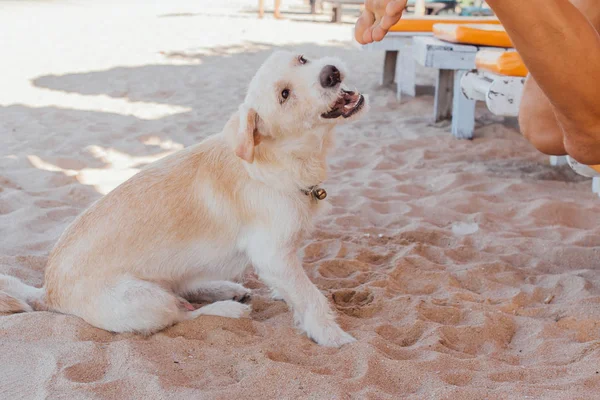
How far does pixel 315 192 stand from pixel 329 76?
55cm

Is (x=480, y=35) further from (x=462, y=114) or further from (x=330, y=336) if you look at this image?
(x=330, y=336)

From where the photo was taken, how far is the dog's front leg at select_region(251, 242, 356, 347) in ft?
9.34

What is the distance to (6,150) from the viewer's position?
575 cm

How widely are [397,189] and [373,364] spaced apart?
258 cm

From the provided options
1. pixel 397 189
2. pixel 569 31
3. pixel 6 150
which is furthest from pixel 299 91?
pixel 6 150

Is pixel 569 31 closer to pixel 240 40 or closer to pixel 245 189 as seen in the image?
Answer: pixel 245 189

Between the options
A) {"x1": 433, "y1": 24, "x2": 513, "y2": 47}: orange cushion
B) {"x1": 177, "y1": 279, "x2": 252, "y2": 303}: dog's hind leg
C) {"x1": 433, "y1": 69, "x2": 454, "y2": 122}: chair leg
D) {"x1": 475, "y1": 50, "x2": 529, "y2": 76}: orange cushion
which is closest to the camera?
{"x1": 177, "y1": 279, "x2": 252, "y2": 303}: dog's hind leg

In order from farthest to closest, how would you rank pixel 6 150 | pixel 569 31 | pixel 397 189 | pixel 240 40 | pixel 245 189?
pixel 240 40 → pixel 6 150 → pixel 397 189 → pixel 245 189 → pixel 569 31

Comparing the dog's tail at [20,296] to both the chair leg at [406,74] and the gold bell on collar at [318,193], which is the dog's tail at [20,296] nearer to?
the gold bell on collar at [318,193]

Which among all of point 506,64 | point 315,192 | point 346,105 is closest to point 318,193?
point 315,192

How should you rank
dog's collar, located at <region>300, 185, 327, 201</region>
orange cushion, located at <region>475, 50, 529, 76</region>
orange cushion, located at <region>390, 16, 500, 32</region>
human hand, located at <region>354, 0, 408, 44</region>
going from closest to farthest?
1. human hand, located at <region>354, 0, 408, 44</region>
2. dog's collar, located at <region>300, 185, 327, 201</region>
3. orange cushion, located at <region>475, 50, 529, 76</region>
4. orange cushion, located at <region>390, 16, 500, 32</region>

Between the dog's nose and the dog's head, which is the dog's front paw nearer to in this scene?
the dog's head

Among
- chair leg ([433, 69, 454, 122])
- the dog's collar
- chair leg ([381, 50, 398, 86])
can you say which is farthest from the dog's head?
chair leg ([381, 50, 398, 86])

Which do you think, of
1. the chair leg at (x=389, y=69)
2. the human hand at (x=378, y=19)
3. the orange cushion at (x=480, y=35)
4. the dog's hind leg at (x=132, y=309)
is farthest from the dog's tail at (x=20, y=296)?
the chair leg at (x=389, y=69)
